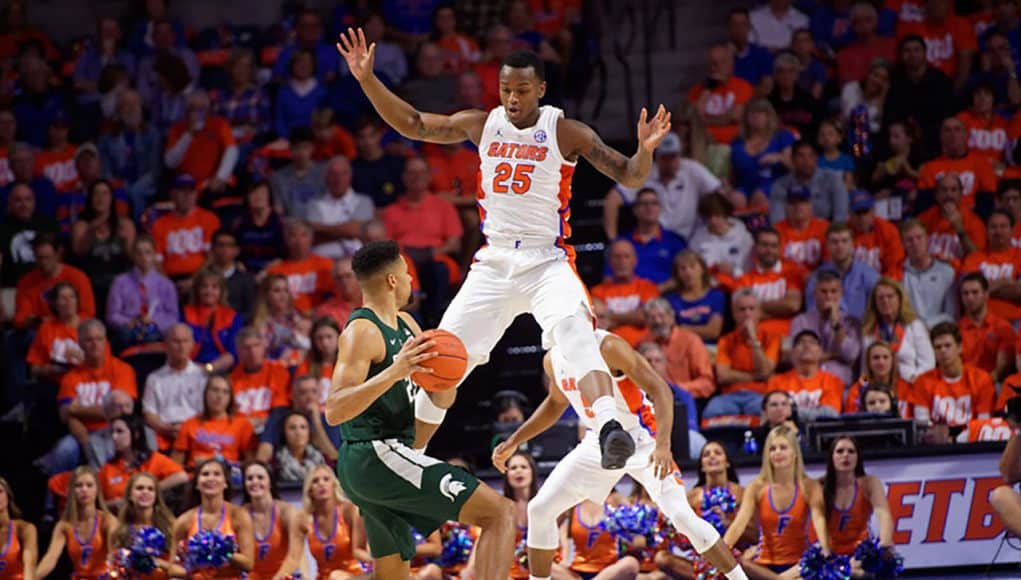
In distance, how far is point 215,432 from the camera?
40.6 ft

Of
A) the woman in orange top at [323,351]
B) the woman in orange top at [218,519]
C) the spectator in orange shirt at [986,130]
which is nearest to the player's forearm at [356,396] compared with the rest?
the woman in orange top at [218,519]

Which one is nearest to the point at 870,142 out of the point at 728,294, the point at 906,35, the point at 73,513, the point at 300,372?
the point at 906,35

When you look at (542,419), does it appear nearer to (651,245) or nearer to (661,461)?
(661,461)

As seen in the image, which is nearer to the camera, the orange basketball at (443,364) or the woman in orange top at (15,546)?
the orange basketball at (443,364)

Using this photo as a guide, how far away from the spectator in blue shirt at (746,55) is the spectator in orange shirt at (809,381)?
3.59 m

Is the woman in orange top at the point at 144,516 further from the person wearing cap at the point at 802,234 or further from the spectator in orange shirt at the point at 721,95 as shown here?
the spectator in orange shirt at the point at 721,95

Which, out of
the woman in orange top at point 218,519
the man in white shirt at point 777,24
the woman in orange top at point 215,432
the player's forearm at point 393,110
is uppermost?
the man in white shirt at point 777,24

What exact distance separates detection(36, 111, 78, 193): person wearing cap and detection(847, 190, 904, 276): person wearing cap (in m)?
7.03

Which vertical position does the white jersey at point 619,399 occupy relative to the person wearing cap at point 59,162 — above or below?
below

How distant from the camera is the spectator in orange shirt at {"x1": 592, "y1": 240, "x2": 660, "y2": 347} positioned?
13195mm

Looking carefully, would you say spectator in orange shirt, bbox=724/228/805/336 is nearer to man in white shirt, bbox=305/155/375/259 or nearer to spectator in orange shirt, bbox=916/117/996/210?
spectator in orange shirt, bbox=916/117/996/210

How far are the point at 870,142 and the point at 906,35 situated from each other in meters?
1.12

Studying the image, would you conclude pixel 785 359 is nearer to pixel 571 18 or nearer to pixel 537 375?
pixel 537 375

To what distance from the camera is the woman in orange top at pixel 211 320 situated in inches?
527
